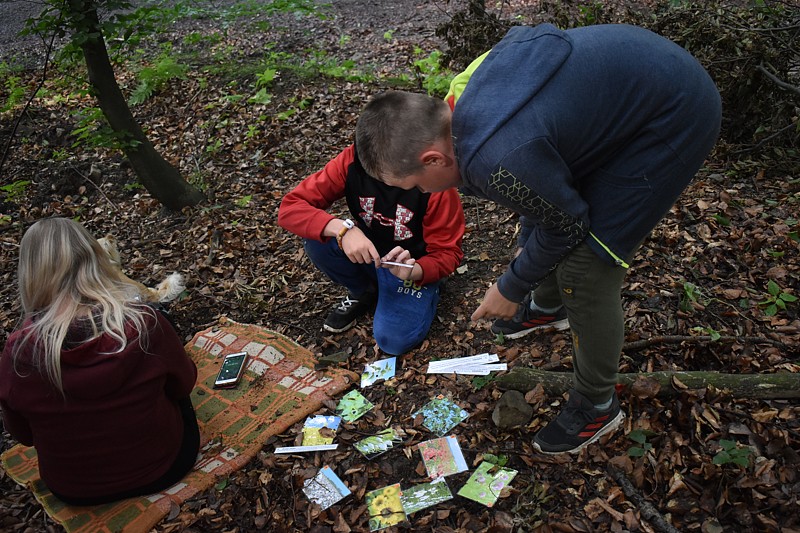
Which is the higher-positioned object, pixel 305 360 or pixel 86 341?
pixel 86 341

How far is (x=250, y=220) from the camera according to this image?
5.48 m

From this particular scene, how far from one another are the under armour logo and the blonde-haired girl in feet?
4.95

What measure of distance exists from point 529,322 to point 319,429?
1.50 metres

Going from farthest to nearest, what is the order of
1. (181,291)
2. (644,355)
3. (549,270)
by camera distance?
(181,291) → (644,355) → (549,270)

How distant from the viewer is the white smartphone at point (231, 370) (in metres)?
3.64

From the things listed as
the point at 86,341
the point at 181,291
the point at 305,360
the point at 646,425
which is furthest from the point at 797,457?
the point at 181,291

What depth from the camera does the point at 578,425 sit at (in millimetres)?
2658

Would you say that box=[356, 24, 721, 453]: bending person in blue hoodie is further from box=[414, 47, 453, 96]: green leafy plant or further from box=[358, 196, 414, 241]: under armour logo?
box=[414, 47, 453, 96]: green leafy plant

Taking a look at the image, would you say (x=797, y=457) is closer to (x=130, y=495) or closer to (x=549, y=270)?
(x=549, y=270)

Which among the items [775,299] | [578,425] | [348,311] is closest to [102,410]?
[348,311]

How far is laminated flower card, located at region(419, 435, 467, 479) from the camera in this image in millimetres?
2799

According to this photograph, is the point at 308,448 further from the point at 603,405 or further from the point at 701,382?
the point at 701,382

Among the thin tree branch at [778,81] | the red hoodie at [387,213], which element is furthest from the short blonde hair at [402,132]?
the thin tree branch at [778,81]

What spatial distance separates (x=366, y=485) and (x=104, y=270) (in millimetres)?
1740
